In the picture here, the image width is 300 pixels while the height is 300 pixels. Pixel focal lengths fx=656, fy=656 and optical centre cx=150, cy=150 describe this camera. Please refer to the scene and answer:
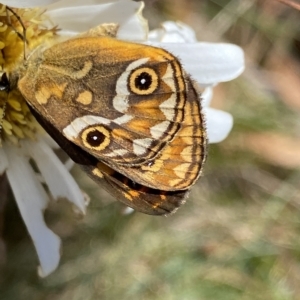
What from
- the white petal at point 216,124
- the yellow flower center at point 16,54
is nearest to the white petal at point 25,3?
the yellow flower center at point 16,54

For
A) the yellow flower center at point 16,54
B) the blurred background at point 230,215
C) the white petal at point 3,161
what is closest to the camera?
the yellow flower center at point 16,54

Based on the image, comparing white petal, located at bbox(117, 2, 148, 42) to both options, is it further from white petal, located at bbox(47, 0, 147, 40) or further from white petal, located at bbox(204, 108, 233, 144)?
white petal, located at bbox(204, 108, 233, 144)

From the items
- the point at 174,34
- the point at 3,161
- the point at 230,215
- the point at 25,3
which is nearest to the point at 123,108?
the point at 25,3

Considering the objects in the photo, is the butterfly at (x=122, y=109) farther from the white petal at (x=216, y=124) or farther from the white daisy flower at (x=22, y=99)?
the white petal at (x=216, y=124)

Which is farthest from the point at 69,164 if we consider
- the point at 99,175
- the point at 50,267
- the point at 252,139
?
the point at 252,139

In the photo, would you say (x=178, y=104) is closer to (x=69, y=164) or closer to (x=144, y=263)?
(x=69, y=164)

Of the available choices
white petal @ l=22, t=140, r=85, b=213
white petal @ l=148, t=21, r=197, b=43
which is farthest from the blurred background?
white petal @ l=22, t=140, r=85, b=213
